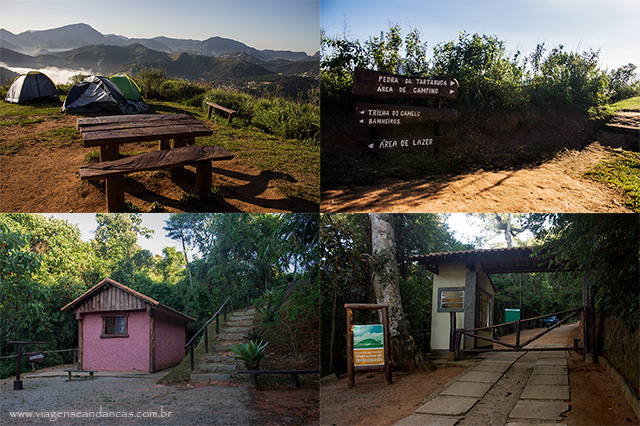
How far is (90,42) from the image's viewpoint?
669cm

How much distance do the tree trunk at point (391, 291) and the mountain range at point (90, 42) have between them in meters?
3.65

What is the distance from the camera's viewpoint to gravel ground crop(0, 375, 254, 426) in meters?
4.10

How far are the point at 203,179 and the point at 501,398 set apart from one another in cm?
386

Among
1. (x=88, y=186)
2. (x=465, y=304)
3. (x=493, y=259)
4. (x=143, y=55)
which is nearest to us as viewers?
(x=88, y=186)

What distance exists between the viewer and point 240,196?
182 inches

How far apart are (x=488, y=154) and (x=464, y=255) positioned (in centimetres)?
178

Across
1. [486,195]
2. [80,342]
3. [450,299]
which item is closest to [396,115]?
[486,195]

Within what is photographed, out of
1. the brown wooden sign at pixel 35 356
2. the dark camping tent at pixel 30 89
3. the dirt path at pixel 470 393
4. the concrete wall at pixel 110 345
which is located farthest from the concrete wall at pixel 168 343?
the dark camping tent at pixel 30 89

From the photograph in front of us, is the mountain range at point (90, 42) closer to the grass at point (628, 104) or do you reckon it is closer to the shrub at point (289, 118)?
the shrub at point (289, 118)

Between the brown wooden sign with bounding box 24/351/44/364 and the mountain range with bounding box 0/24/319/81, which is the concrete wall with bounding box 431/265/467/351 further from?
the brown wooden sign with bounding box 24/351/44/364

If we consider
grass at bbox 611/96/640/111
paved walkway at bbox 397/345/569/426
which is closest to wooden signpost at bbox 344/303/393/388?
paved walkway at bbox 397/345/569/426

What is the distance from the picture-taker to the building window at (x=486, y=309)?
26.2 ft

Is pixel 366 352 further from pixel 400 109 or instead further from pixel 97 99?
pixel 97 99

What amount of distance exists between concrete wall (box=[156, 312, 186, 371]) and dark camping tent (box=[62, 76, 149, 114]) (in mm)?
4939
